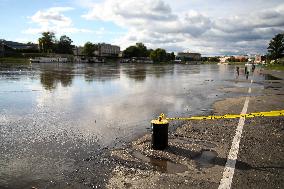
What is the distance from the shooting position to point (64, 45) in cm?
18688

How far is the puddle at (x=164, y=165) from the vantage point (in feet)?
21.9

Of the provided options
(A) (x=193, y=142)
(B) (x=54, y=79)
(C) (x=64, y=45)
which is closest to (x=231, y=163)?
(A) (x=193, y=142)

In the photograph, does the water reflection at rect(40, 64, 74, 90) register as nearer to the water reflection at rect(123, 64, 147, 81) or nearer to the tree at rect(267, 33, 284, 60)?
the water reflection at rect(123, 64, 147, 81)

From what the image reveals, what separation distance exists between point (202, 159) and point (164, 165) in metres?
1.02

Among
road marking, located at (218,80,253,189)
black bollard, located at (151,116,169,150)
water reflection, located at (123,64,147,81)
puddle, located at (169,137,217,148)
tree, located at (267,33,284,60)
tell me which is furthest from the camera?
tree, located at (267,33,284,60)

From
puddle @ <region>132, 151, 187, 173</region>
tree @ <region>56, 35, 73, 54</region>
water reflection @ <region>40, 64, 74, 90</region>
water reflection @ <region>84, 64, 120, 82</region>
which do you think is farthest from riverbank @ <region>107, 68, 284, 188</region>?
tree @ <region>56, 35, 73, 54</region>

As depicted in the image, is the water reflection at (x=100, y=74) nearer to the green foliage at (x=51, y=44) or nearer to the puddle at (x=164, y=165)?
the puddle at (x=164, y=165)

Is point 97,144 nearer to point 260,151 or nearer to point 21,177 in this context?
point 21,177

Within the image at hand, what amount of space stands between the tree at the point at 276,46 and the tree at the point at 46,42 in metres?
110

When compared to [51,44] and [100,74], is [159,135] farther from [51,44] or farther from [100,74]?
[51,44]

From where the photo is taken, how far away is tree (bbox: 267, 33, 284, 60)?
151000mm

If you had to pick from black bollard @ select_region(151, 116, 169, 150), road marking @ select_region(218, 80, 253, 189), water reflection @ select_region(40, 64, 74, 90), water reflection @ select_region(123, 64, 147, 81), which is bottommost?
water reflection @ select_region(123, 64, 147, 81)

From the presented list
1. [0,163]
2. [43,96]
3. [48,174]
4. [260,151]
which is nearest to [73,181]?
[48,174]

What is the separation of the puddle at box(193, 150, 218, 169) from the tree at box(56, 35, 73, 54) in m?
179
